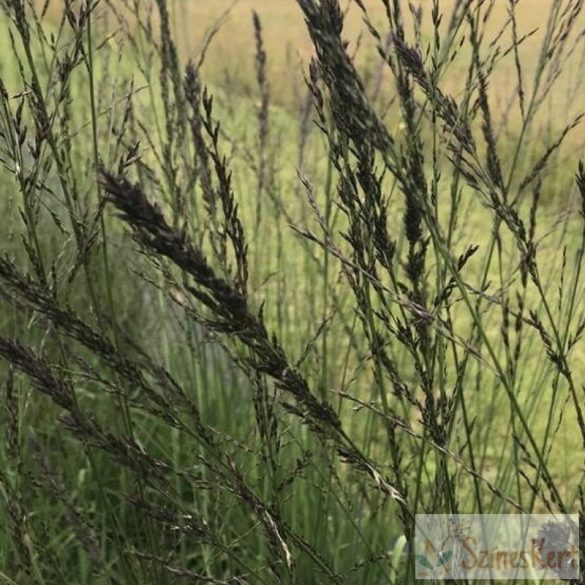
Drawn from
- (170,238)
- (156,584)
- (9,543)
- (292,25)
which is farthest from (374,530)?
(292,25)

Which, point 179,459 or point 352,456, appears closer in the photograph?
point 352,456

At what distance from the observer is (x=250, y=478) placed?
5.72 feet

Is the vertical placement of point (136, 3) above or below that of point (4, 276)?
above

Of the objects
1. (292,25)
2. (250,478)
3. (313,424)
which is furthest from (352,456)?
(292,25)

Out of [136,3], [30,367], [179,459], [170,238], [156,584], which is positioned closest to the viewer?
[170,238]

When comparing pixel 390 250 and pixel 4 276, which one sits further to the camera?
pixel 390 250

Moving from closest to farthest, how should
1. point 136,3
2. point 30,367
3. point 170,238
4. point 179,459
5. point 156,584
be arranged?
point 170,238 < point 30,367 < point 156,584 < point 136,3 < point 179,459

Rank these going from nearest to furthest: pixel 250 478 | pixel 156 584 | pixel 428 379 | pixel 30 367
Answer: pixel 30 367 → pixel 428 379 → pixel 156 584 → pixel 250 478

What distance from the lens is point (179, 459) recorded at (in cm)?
205

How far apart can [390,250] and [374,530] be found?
32.7 inches

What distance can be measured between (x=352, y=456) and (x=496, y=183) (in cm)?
30

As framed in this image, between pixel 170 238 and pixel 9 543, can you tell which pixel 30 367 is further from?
pixel 9 543

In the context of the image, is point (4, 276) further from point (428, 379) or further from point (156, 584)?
point (156, 584)

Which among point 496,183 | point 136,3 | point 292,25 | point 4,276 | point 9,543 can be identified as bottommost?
point 9,543
